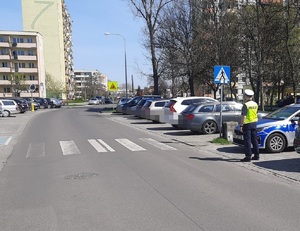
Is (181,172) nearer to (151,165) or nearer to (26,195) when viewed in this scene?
(151,165)

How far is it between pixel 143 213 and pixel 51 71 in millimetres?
100557

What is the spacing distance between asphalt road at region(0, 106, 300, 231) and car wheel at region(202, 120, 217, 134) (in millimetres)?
4492

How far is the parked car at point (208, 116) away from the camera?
15086mm

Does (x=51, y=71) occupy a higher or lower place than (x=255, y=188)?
higher

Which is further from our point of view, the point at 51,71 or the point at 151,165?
the point at 51,71

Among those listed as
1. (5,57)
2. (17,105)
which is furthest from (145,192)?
(5,57)

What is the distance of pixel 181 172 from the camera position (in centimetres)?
769

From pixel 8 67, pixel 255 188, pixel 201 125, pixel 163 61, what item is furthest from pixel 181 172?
pixel 8 67

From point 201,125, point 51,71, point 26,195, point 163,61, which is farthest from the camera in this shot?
point 51,71

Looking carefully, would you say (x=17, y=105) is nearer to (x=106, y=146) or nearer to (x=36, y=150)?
(x=36, y=150)

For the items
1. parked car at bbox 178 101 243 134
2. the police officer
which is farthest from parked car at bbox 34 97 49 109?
the police officer

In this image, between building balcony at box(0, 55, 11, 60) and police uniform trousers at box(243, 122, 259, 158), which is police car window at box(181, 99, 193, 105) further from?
building balcony at box(0, 55, 11, 60)

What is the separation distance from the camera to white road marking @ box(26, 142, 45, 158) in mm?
10602

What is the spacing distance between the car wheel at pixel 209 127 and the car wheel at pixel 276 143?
17.4 ft
